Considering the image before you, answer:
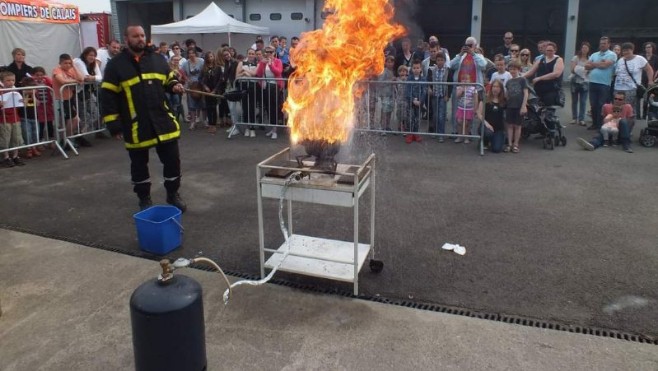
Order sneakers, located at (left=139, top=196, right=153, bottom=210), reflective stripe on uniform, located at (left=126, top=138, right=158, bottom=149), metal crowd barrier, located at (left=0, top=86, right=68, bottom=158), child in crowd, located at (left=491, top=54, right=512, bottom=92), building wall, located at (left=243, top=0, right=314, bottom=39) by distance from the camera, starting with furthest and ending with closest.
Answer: building wall, located at (left=243, top=0, right=314, bottom=39), child in crowd, located at (left=491, top=54, right=512, bottom=92), metal crowd barrier, located at (left=0, top=86, right=68, bottom=158), sneakers, located at (left=139, top=196, right=153, bottom=210), reflective stripe on uniform, located at (left=126, top=138, right=158, bottom=149)

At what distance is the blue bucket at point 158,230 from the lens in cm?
489

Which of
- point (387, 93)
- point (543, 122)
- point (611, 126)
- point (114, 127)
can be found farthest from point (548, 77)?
point (114, 127)

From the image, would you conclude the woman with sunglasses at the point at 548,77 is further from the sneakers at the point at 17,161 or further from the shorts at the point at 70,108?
the sneakers at the point at 17,161

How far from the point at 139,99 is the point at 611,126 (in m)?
8.55

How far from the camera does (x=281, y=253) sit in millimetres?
4590

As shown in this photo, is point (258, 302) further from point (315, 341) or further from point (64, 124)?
point (64, 124)

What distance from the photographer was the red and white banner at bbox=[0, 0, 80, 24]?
1364 centimetres

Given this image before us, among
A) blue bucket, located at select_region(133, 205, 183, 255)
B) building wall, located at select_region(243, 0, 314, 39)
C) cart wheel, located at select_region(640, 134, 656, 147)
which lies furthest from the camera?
building wall, located at select_region(243, 0, 314, 39)

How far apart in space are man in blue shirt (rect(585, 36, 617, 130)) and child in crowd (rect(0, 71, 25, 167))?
444 inches

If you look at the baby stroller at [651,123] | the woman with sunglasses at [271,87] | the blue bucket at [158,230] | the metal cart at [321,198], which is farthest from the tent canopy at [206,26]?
the metal cart at [321,198]

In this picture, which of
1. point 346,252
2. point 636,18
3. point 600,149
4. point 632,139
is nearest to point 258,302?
point 346,252

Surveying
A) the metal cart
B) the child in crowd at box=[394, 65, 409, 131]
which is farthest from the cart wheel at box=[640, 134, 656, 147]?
the metal cart

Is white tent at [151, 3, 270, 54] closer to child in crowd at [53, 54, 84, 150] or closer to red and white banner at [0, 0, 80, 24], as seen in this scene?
red and white banner at [0, 0, 80, 24]

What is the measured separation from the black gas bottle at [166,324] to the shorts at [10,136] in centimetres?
727
